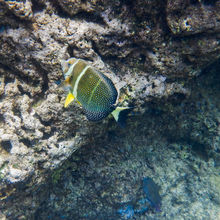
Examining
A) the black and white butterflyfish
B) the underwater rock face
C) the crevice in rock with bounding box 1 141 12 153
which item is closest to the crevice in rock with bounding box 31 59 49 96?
the underwater rock face

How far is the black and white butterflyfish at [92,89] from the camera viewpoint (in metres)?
1.60

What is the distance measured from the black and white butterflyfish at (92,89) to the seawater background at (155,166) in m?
1.34

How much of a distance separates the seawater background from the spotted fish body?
1.35 m

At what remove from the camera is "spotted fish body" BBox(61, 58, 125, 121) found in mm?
1603

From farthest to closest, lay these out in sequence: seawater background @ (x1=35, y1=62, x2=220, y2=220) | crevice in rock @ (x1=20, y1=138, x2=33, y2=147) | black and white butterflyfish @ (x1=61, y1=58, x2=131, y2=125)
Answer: seawater background @ (x1=35, y1=62, x2=220, y2=220), crevice in rock @ (x1=20, y1=138, x2=33, y2=147), black and white butterflyfish @ (x1=61, y1=58, x2=131, y2=125)

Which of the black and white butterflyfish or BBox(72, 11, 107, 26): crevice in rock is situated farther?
BBox(72, 11, 107, 26): crevice in rock

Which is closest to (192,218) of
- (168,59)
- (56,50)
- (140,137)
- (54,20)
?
(140,137)

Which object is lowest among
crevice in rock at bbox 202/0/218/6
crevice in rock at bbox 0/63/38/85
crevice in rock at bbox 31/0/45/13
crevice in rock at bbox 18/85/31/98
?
crevice in rock at bbox 18/85/31/98

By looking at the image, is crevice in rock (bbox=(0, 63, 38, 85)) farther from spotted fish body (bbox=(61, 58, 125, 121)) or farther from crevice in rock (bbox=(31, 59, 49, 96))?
spotted fish body (bbox=(61, 58, 125, 121))

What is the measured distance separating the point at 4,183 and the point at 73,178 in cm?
126

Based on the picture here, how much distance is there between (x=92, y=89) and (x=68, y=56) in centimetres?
88

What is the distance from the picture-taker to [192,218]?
13.6 ft

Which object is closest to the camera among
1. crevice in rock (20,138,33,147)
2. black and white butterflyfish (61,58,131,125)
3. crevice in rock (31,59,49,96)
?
black and white butterflyfish (61,58,131,125)

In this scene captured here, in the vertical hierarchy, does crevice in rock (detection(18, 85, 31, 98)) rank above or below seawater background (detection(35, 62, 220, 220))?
above
